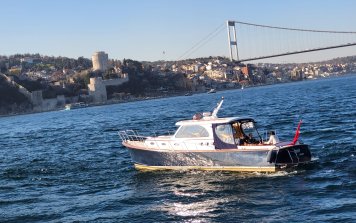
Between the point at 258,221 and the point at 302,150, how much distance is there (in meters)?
5.46

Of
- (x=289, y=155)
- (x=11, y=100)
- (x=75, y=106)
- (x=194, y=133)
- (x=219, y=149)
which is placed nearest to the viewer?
(x=289, y=155)

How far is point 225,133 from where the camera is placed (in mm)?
17703

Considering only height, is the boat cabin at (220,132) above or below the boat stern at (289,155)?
above

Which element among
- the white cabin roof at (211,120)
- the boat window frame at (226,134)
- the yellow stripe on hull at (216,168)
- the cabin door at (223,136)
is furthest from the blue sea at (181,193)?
the white cabin roof at (211,120)

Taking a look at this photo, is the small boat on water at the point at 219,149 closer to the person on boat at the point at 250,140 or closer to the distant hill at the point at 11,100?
the person on boat at the point at 250,140

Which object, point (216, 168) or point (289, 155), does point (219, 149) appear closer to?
point (216, 168)

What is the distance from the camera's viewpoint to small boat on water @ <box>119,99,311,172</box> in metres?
16.7

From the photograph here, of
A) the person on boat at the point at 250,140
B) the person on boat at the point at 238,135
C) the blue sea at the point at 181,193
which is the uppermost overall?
the person on boat at the point at 238,135

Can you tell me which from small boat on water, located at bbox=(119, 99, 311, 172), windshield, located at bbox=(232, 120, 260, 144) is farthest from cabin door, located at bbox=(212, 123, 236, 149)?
windshield, located at bbox=(232, 120, 260, 144)

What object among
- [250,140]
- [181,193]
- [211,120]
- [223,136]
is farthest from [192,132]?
[181,193]

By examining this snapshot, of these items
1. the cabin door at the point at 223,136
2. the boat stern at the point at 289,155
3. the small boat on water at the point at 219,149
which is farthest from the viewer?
the cabin door at the point at 223,136

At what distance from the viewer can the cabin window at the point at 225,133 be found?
17.5 metres

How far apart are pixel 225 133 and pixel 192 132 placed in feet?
4.32

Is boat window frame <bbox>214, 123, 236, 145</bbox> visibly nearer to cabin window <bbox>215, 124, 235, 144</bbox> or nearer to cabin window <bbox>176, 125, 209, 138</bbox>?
cabin window <bbox>215, 124, 235, 144</bbox>
